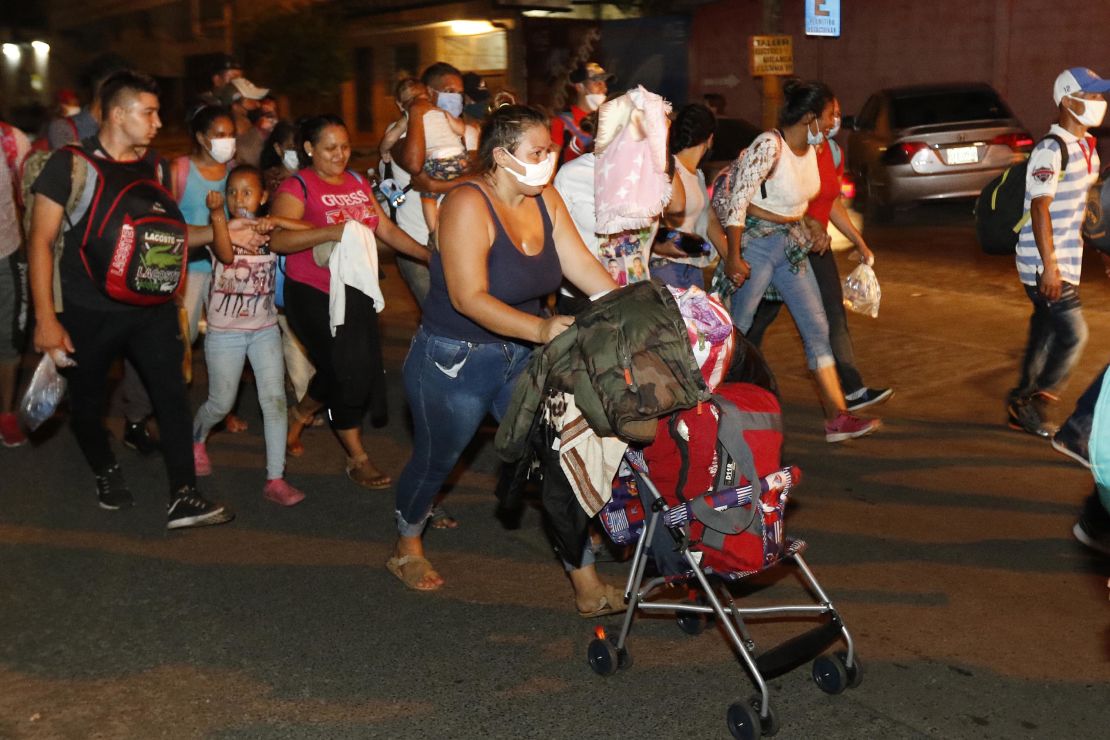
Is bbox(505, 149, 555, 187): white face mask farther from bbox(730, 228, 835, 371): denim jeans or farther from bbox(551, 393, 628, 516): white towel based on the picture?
bbox(730, 228, 835, 371): denim jeans

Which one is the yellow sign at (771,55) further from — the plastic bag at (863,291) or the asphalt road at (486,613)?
the asphalt road at (486,613)

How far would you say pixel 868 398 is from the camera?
771 centimetres

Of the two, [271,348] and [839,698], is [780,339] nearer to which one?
[271,348]

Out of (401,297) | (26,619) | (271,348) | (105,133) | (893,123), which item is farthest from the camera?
(893,123)

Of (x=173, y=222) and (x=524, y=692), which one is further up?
(x=173, y=222)

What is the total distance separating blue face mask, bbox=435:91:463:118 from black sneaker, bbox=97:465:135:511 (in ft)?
9.88

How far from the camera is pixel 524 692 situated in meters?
4.42

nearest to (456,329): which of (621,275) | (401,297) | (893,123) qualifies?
(621,275)

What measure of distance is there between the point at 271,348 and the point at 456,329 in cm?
209

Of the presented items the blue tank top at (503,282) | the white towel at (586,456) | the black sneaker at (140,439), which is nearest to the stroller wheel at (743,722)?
the white towel at (586,456)

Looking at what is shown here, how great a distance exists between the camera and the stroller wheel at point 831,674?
425cm

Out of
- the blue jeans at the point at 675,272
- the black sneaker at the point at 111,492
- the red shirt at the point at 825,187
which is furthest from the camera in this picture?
the red shirt at the point at 825,187

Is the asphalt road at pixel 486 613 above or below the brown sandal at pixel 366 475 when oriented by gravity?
below

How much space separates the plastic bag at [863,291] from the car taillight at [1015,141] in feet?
31.5
